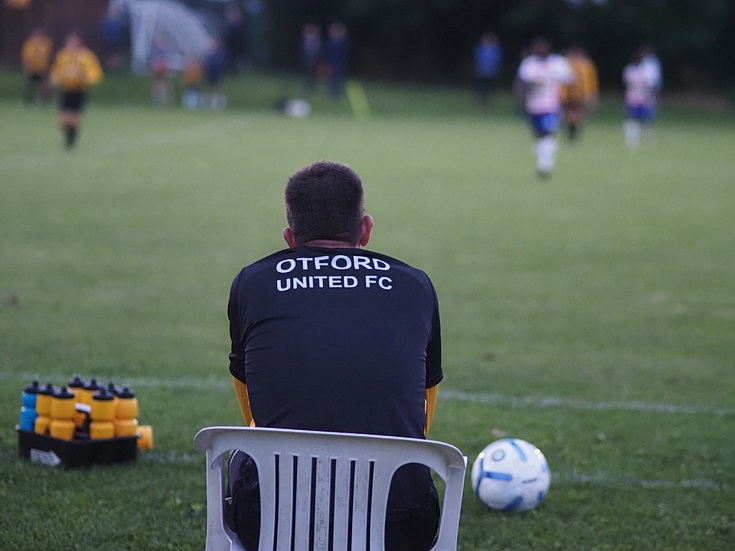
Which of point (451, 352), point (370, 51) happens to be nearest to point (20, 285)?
point (451, 352)

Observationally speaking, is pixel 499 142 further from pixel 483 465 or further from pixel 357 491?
pixel 357 491

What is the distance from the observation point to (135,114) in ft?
114

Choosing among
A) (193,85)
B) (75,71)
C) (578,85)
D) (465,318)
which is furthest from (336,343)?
(193,85)

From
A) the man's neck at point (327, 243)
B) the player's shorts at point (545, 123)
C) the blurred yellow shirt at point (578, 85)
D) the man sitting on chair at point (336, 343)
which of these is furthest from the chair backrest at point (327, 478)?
the blurred yellow shirt at point (578, 85)

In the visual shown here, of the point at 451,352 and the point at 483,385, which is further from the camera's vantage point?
the point at 451,352

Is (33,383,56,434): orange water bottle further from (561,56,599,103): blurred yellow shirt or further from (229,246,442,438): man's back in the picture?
(561,56,599,103): blurred yellow shirt

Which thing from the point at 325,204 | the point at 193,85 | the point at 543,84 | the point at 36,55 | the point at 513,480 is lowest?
the point at 513,480

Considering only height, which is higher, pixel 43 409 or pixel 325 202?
pixel 325 202

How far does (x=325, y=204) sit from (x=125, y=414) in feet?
7.13

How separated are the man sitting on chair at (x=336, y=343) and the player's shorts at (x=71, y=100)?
20127 mm

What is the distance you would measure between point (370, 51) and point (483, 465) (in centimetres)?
5174

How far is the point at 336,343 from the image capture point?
3262 mm

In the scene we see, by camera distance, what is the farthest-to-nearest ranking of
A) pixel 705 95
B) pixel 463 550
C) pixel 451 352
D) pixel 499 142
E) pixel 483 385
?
1. pixel 705 95
2. pixel 499 142
3. pixel 451 352
4. pixel 483 385
5. pixel 463 550

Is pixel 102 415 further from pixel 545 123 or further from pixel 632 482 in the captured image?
pixel 545 123
